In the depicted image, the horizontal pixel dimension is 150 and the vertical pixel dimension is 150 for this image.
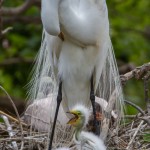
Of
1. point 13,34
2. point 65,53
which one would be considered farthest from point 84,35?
point 13,34

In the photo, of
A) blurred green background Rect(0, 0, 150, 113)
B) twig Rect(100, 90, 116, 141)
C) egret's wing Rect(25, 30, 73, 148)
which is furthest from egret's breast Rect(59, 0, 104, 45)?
blurred green background Rect(0, 0, 150, 113)

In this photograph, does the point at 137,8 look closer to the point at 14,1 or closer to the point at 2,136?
the point at 14,1

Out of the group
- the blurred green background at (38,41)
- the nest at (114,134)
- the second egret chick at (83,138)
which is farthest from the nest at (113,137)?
the blurred green background at (38,41)

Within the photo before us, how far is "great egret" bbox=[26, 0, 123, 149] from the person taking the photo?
156 inches

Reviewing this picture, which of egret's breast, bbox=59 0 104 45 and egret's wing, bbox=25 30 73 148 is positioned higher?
egret's breast, bbox=59 0 104 45

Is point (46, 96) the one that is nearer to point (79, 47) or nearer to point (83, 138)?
point (79, 47)

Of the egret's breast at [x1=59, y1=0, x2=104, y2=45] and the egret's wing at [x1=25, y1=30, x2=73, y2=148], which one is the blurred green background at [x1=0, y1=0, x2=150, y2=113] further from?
the egret's breast at [x1=59, y1=0, x2=104, y2=45]

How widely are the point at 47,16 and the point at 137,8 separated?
8.62 ft

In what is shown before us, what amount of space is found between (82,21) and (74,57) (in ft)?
0.73

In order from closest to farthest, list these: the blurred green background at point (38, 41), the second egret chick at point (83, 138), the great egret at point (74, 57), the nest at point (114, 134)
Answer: the second egret chick at point (83, 138) → the nest at point (114, 134) → the great egret at point (74, 57) → the blurred green background at point (38, 41)

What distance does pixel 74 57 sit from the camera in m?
4.16

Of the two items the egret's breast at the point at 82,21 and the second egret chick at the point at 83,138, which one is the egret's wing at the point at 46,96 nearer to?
the egret's breast at the point at 82,21

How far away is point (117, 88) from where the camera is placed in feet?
13.5

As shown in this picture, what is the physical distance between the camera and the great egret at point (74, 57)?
3.97 metres
